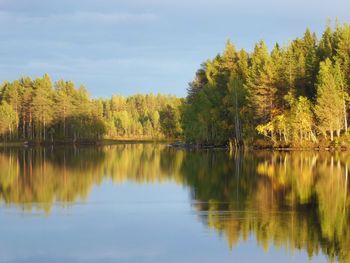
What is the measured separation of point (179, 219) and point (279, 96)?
207 feet

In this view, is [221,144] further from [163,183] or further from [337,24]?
[163,183]

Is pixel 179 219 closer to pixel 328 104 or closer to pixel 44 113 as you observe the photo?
pixel 328 104

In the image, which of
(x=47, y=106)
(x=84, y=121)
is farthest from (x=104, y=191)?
(x=84, y=121)

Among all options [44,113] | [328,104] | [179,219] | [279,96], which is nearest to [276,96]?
[279,96]

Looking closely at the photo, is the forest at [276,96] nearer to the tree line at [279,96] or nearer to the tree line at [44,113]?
the tree line at [279,96]

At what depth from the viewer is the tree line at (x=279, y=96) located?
2899 inches

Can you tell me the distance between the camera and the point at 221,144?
303 feet

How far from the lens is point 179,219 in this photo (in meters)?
21.0

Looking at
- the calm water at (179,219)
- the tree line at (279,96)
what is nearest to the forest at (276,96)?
the tree line at (279,96)

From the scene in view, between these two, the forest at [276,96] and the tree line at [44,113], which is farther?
the tree line at [44,113]

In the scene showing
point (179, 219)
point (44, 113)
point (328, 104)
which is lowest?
point (179, 219)

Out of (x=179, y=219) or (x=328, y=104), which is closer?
(x=179, y=219)

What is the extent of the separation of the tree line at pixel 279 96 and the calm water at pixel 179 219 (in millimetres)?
38231

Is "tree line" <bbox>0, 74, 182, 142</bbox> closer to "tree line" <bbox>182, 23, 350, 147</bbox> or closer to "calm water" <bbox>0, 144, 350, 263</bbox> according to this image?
"tree line" <bbox>182, 23, 350, 147</bbox>
